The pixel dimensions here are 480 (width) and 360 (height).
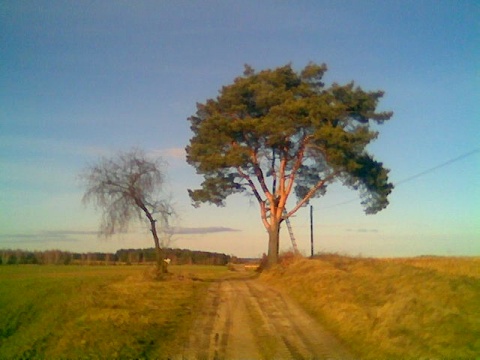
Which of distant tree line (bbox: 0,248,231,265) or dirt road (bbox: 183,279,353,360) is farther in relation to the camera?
distant tree line (bbox: 0,248,231,265)

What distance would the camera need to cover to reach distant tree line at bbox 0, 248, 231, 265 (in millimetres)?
77438

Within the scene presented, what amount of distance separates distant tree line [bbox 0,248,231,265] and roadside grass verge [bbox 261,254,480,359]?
179 ft

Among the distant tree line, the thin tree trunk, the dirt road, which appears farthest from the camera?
the distant tree line

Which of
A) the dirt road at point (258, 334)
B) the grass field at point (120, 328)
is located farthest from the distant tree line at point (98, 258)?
the dirt road at point (258, 334)

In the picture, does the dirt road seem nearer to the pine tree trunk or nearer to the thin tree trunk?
→ the thin tree trunk

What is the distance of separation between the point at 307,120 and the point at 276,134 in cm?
214

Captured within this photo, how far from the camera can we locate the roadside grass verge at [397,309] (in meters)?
11.6

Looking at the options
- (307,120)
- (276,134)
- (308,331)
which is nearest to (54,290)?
(276,134)

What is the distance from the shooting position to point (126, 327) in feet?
44.1

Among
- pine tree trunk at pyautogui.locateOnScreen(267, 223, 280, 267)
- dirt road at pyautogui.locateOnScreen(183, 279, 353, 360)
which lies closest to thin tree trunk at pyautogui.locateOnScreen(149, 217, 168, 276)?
pine tree trunk at pyautogui.locateOnScreen(267, 223, 280, 267)

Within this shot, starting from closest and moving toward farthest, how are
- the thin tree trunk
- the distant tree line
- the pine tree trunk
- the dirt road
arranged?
the dirt road, the thin tree trunk, the pine tree trunk, the distant tree line

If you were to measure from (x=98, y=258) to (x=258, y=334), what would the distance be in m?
81.9

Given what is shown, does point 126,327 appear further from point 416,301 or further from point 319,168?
point 319,168

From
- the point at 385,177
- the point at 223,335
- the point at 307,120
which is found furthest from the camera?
the point at 385,177
